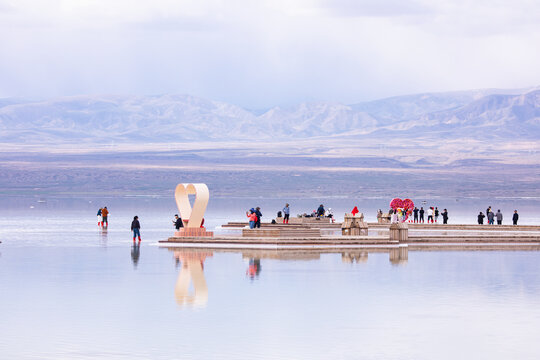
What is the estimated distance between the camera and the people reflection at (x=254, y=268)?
94.7ft

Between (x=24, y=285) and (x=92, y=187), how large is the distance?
546 ft

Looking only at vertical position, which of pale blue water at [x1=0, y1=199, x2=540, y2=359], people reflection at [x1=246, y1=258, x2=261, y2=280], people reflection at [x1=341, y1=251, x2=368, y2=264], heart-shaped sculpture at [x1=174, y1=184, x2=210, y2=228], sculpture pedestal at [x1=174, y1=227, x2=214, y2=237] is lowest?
pale blue water at [x1=0, y1=199, x2=540, y2=359]

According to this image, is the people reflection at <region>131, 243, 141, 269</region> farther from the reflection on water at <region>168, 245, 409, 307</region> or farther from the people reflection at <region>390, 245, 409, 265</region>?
the people reflection at <region>390, 245, 409, 265</region>

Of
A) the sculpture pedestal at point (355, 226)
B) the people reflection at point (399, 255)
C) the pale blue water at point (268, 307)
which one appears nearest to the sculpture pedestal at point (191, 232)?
the pale blue water at point (268, 307)

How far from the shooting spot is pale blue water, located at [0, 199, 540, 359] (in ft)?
57.8

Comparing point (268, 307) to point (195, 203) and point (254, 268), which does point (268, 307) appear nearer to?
point (254, 268)

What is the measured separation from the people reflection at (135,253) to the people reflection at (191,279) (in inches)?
54.6

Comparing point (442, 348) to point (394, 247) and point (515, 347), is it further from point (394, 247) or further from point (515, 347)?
point (394, 247)

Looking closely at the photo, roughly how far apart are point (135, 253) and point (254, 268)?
8242 millimetres

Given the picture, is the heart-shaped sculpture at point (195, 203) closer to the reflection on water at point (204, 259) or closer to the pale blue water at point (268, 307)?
the reflection on water at point (204, 259)

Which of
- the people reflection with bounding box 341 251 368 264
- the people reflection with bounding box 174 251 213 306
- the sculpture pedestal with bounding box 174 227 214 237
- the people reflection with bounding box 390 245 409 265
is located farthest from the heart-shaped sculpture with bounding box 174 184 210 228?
the people reflection with bounding box 390 245 409 265

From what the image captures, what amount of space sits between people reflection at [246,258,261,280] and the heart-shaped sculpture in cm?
735

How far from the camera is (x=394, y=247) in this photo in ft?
132

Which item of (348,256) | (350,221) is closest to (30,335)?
(348,256)
